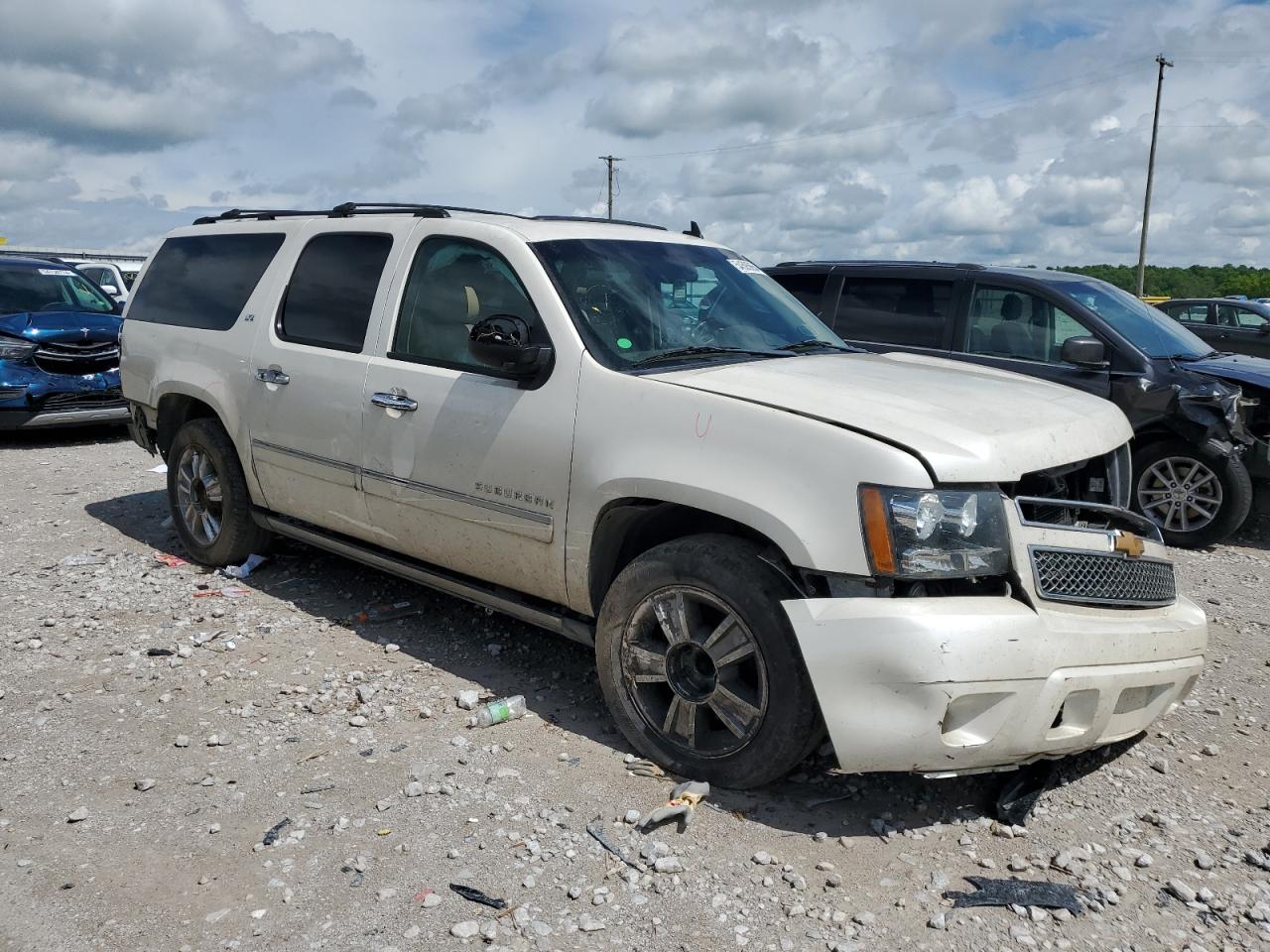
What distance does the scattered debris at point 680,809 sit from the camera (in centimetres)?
342

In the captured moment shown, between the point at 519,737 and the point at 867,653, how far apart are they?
1.52m

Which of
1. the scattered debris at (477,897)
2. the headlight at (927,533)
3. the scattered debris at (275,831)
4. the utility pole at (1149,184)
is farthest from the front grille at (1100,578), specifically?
the utility pole at (1149,184)

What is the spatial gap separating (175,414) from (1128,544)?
515cm

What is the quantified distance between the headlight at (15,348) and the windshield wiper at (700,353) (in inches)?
343

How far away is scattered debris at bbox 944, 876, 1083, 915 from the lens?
3.05 metres

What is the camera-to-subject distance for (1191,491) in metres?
7.62

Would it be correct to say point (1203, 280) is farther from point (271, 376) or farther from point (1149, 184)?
→ point (271, 376)

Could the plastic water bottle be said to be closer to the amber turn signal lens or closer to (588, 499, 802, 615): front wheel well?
(588, 499, 802, 615): front wheel well

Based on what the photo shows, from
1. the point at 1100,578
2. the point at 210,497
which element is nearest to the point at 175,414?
the point at 210,497

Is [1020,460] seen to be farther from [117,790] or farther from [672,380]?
[117,790]

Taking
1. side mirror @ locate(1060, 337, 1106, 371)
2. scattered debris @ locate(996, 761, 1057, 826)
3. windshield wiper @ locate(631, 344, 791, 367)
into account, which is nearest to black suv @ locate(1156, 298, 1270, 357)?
side mirror @ locate(1060, 337, 1106, 371)

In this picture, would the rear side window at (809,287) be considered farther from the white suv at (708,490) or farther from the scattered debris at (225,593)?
the scattered debris at (225,593)

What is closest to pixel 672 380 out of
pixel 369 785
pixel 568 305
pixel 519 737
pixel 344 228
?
pixel 568 305

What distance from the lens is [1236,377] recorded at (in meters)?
7.66
